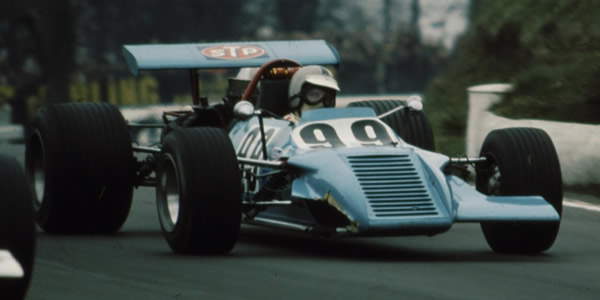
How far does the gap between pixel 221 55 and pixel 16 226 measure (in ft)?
20.1

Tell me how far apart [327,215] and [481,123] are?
663cm

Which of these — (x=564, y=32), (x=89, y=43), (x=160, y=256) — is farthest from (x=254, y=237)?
(x=89, y=43)

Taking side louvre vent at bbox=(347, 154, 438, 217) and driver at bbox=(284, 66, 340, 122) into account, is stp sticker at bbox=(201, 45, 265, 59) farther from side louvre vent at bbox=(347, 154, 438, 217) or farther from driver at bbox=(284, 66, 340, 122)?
side louvre vent at bbox=(347, 154, 438, 217)

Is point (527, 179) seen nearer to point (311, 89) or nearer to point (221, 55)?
point (311, 89)

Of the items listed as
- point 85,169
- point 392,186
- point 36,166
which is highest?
point 392,186

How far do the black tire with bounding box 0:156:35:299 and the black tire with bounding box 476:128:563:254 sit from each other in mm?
4222

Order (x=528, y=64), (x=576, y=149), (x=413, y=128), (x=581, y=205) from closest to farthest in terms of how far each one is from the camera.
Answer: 1. (x=413, y=128)
2. (x=581, y=205)
3. (x=576, y=149)
4. (x=528, y=64)

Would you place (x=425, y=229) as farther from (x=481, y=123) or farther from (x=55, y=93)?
(x=55, y=93)

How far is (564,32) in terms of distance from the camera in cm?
1931

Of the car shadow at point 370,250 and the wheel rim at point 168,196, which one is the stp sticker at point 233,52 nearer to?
the car shadow at point 370,250

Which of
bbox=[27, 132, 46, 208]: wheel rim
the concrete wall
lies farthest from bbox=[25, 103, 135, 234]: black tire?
the concrete wall

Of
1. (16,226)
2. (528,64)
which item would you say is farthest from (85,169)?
(528,64)

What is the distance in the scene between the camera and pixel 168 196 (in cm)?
998

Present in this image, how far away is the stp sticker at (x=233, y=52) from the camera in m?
12.3
